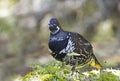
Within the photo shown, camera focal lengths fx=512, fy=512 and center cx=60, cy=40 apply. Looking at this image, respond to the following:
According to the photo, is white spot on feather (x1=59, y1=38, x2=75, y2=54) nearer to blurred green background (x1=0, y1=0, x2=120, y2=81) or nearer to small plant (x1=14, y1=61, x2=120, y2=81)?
small plant (x1=14, y1=61, x2=120, y2=81)

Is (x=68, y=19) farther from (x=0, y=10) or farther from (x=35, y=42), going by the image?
(x=0, y=10)

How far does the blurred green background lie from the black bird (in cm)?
855

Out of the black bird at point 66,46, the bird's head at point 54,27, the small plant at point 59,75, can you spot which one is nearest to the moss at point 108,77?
the small plant at point 59,75

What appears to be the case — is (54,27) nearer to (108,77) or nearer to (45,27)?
(108,77)

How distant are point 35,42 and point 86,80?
11733mm

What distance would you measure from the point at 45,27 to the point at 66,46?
12080 mm

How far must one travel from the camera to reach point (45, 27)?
58.5 feet

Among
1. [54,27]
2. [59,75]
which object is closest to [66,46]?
[54,27]

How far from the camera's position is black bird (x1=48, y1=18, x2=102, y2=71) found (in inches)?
225

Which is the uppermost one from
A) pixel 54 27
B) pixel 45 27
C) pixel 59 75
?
pixel 45 27

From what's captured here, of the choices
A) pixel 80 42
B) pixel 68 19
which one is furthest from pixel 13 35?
pixel 80 42

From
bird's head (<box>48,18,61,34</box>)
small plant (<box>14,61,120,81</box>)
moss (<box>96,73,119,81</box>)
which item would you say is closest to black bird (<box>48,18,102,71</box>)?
bird's head (<box>48,18,61,34</box>)

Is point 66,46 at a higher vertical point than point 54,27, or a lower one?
lower

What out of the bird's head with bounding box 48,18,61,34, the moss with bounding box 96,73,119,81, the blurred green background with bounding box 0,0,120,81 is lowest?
the moss with bounding box 96,73,119,81
